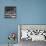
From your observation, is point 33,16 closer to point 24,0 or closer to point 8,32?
point 24,0

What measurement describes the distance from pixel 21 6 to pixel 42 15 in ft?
2.44

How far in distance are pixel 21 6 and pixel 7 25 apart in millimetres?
764

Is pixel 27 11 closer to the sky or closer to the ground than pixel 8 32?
closer to the sky

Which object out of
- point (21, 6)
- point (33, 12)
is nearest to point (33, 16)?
point (33, 12)

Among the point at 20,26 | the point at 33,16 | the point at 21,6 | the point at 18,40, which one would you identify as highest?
the point at 21,6

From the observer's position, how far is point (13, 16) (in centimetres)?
420

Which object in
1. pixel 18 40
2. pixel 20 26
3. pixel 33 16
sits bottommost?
pixel 18 40

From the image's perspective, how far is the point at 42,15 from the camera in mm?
4258

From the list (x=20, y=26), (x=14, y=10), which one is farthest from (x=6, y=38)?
(x=14, y=10)

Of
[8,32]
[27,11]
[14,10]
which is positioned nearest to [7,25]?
[8,32]

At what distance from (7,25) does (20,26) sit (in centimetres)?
42

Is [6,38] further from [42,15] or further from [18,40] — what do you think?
[42,15]

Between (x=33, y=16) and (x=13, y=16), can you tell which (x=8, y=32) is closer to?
(x=13, y=16)

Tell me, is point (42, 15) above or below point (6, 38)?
above
